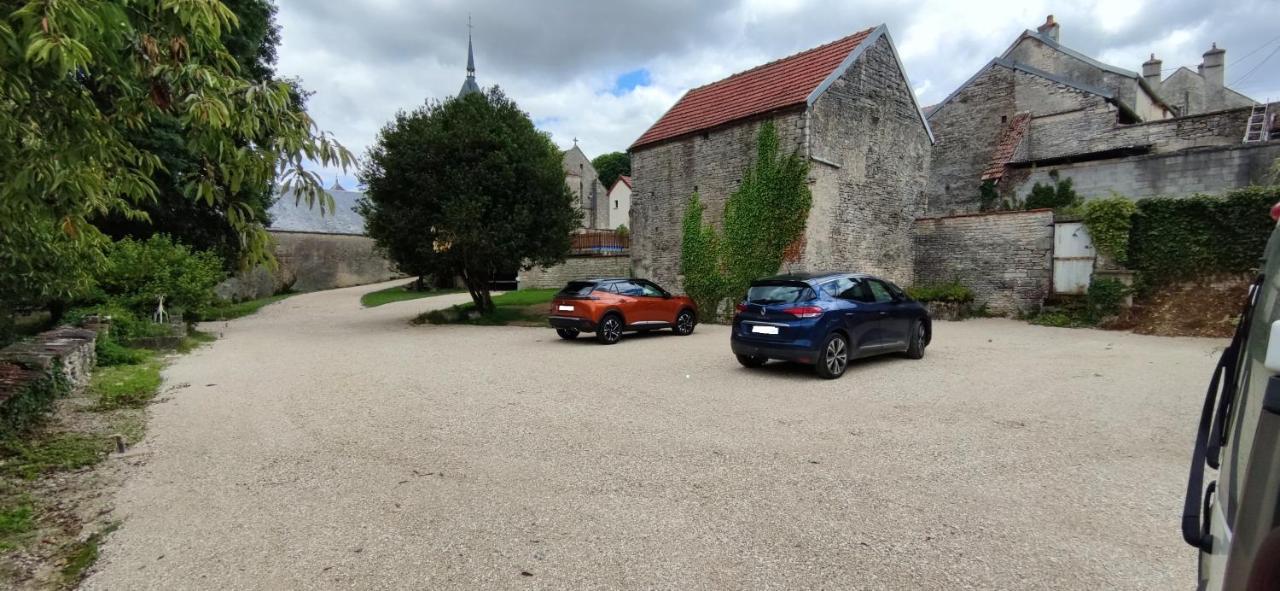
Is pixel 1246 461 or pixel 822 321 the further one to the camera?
pixel 822 321

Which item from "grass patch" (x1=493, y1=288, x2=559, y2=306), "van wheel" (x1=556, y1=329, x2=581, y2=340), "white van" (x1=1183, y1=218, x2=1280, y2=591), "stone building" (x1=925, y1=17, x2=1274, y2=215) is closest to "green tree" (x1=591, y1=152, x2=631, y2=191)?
"grass patch" (x1=493, y1=288, x2=559, y2=306)

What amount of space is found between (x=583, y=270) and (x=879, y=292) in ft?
62.3

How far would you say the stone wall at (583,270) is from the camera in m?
26.8

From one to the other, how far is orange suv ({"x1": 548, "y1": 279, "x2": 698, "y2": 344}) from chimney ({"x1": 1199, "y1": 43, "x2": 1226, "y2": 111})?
119ft

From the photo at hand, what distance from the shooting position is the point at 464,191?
1593cm

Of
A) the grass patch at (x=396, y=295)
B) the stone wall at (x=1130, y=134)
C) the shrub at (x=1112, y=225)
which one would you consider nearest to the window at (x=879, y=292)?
the shrub at (x=1112, y=225)

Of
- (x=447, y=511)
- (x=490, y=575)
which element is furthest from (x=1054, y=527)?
(x=447, y=511)

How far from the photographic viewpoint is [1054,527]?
359 centimetres

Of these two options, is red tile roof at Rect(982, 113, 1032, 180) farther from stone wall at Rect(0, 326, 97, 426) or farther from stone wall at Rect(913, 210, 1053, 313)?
stone wall at Rect(0, 326, 97, 426)

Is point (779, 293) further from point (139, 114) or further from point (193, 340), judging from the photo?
point (193, 340)

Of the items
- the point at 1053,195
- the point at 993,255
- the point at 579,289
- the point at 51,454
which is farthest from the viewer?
the point at 1053,195

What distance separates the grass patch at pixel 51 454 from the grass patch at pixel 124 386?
61.7 inches

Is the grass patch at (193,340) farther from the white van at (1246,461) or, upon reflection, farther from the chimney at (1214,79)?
the chimney at (1214,79)

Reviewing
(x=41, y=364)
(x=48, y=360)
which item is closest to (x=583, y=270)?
(x=48, y=360)
